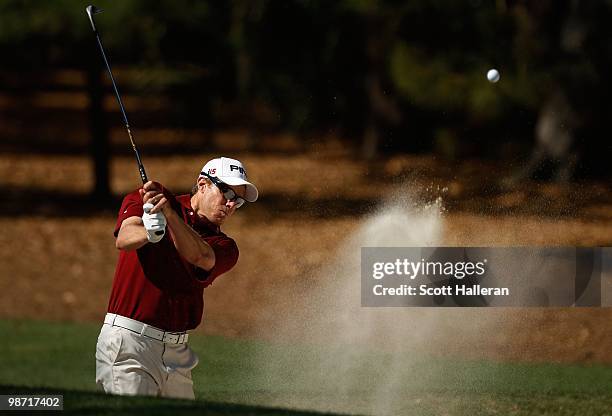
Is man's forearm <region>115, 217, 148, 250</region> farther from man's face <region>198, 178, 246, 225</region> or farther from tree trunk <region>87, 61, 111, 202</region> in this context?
tree trunk <region>87, 61, 111, 202</region>

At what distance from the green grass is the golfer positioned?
551 mm

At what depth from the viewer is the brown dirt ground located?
38.4 feet

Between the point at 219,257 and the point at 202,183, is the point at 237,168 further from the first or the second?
the point at 219,257

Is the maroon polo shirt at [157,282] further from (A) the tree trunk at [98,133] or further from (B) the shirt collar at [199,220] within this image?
(A) the tree trunk at [98,133]

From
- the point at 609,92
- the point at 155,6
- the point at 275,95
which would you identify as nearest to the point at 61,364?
the point at 155,6

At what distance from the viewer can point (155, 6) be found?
16.7m

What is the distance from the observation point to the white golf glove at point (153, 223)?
5469mm

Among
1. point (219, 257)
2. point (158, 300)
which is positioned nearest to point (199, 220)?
point (219, 257)

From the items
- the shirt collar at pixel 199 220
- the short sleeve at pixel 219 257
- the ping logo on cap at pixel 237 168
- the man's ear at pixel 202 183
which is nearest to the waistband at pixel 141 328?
the short sleeve at pixel 219 257

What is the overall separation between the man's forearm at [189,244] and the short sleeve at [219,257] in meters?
0.13

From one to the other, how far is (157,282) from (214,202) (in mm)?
494

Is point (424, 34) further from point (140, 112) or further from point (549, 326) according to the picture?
point (140, 112)

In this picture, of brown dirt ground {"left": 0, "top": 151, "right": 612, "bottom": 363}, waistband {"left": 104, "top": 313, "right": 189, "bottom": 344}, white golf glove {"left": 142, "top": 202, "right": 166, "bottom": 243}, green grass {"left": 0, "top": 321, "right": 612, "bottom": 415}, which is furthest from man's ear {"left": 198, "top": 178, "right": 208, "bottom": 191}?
brown dirt ground {"left": 0, "top": 151, "right": 612, "bottom": 363}

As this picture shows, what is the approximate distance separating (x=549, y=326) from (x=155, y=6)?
7707 millimetres
